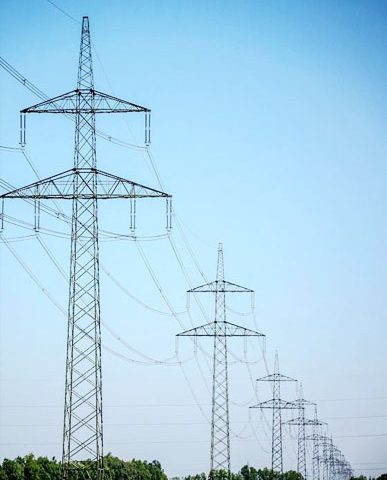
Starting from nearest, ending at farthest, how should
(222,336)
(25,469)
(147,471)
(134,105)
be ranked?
(134,105) → (222,336) → (25,469) → (147,471)

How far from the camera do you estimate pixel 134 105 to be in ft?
167

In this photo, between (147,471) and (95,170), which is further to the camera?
(147,471)

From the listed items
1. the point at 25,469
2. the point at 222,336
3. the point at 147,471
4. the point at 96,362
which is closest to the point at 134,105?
the point at 96,362

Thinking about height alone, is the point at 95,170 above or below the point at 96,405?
above

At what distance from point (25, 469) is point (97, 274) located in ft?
348

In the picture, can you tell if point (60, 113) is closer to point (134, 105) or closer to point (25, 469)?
point (134, 105)

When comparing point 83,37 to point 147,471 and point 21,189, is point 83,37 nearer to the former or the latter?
point 21,189

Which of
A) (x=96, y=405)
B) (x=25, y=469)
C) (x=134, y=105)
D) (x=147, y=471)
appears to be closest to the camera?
(x=96, y=405)

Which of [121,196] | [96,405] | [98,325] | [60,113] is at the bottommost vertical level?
[96,405]

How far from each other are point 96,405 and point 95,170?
1061 centimetres

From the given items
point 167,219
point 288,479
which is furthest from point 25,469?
point 167,219

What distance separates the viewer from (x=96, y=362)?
158ft

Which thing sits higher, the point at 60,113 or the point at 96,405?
the point at 60,113

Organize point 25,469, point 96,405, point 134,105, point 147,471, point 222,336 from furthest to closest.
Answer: point 147,471
point 25,469
point 222,336
point 134,105
point 96,405
